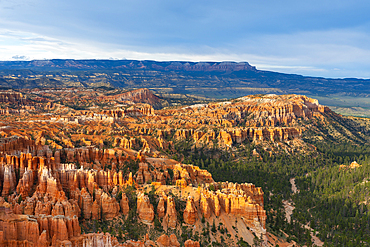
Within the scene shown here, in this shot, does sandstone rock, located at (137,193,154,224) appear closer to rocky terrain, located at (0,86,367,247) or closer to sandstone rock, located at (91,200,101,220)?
rocky terrain, located at (0,86,367,247)

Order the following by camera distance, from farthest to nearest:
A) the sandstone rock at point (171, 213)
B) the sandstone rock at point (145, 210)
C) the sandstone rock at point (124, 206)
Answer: the sandstone rock at point (124, 206), the sandstone rock at point (171, 213), the sandstone rock at point (145, 210)

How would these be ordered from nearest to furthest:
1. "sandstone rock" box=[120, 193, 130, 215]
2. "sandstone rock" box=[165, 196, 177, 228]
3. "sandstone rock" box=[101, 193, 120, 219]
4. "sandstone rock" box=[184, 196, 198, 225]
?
"sandstone rock" box=[101, 193, 120, 219], "sandstone rock" box=[165, 196, 177, 228], "sandstone rock" box=[120, 193, 130, 215], "sandstone rock" box=[184, 196, 198, 225]

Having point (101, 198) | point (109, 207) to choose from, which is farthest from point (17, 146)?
point (109, 207)

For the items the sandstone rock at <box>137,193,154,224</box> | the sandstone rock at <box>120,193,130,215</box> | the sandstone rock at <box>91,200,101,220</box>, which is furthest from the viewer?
the sandstone rock at <box>120,193,130,215</box>

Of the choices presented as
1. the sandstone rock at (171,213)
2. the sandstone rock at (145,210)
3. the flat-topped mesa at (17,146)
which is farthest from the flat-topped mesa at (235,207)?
the flat-topped mesa at (17,146)

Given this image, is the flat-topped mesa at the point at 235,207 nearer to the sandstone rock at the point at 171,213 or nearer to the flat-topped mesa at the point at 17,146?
the sandstone rock at the point at 171,213

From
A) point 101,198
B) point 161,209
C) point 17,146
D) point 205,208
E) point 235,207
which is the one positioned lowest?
point 235,207

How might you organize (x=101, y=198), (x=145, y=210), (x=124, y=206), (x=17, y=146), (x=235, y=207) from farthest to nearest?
(x=17, y=146), (x=235, y=207), (x=124, y=206), (x=145, y=210), (x=101, y=198)

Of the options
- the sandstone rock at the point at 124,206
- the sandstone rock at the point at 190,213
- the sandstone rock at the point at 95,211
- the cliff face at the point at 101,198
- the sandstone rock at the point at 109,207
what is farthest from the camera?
the sandstone rock at the point at 190,213

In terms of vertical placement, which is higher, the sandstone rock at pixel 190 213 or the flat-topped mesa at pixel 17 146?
the flat-topped mesa at pixel 17 146

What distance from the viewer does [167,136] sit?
167 metres

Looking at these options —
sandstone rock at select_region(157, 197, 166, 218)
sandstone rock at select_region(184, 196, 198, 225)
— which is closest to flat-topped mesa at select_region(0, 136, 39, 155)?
sandstone rock at select_region(157, 197, 166, 218)

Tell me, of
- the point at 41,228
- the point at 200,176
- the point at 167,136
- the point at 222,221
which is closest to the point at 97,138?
the point at 167,136

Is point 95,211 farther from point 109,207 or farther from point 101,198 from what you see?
point 101,198
